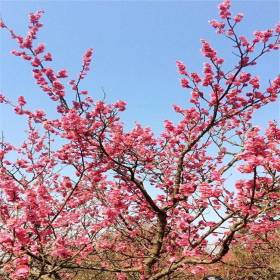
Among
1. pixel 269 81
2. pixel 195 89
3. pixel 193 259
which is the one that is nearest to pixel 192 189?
pixel 193 259

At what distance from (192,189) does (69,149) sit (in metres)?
3.01

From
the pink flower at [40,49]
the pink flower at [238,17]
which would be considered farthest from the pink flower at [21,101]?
the pink flower at [238,17]

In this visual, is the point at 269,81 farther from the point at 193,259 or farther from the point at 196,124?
the point at 193,259

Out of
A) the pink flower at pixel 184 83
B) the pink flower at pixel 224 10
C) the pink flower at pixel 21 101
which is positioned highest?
the pink flower at pixel 224 10

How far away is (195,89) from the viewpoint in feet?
28.3

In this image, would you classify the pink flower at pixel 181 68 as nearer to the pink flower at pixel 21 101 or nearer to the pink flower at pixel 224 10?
the pink flower at pixel 224 10

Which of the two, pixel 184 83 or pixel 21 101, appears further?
pixel 21 101

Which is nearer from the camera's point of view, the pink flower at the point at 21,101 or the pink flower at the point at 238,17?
the pink flower at the point at 238,17

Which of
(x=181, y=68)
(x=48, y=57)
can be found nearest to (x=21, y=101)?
(x=48, y=57)

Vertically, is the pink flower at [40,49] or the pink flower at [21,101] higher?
the pink flower at [40,49]

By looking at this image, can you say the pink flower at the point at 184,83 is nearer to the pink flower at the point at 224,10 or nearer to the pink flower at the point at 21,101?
the pink flower at the point at 224,10

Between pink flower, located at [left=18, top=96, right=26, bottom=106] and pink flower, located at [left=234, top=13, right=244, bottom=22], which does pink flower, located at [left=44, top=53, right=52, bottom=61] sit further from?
pink flower, located at [left=234, top=13, right=244, bottom=22]

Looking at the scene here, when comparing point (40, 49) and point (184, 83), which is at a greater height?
point (40, 49)

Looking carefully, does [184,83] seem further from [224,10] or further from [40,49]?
[40,49]
